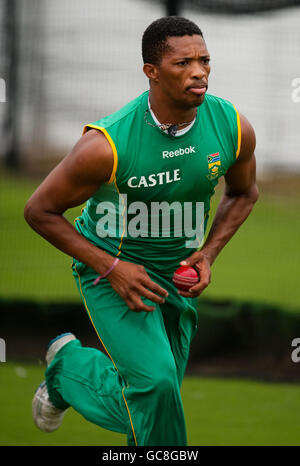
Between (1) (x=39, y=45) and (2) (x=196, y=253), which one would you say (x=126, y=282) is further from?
(1) (x=39, y=45)

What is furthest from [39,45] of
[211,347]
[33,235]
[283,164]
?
[211,347]

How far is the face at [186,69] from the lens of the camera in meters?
3.83

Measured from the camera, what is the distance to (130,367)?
3.94 m

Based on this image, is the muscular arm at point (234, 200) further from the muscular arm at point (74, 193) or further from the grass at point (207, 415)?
the grass at point (207, 415)

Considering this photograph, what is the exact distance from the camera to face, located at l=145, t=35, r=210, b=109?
12.6ft

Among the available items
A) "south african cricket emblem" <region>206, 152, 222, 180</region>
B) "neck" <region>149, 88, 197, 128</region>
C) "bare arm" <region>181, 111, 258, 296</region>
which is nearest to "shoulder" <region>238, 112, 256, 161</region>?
"bare arm" <region>181, 111, 258, 296</region>

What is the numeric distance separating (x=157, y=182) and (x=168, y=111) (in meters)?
0.33

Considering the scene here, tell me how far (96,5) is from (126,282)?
5.66m

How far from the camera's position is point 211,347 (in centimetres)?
735

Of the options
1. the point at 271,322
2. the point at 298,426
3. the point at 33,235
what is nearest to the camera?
the point at 298,426

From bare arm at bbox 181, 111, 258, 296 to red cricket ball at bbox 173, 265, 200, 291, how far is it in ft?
0.55

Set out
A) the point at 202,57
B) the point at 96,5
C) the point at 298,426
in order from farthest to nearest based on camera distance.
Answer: the point at 96,5, the point at 298,426, the point at 202,57

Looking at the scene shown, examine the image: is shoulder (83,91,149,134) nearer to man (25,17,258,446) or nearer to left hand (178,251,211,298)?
man (25,17,258,446)

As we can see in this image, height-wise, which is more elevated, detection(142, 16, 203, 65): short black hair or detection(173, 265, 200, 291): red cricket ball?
detection(142, 16, 203, 65): short black hair
